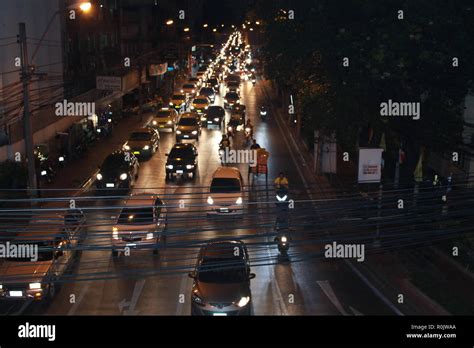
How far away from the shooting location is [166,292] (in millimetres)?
17125

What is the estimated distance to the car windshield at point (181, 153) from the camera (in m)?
31.6

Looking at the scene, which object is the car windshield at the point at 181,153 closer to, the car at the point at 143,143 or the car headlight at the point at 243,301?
the car at the point at 143,143

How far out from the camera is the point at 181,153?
3178cm

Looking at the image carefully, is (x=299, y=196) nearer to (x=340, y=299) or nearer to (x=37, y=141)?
(x=340, y=299)

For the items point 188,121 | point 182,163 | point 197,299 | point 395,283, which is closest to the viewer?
point 197,299

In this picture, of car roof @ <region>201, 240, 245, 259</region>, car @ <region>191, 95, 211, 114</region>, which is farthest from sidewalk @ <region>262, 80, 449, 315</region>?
car @ <region>191, 95, 211, 114</region>

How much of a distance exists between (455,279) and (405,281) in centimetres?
128

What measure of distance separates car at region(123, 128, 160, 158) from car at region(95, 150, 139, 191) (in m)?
5.09

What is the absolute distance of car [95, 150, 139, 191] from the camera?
28.6 metres

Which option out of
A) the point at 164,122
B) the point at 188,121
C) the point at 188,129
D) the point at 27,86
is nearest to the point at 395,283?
the point at 27,86

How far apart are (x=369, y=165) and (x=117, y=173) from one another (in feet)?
41.0

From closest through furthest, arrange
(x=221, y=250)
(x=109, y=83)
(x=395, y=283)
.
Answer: (x=221, y=250)
(x=395, y=283)
(x=109, y=83)

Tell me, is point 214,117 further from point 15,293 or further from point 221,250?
point 15,293

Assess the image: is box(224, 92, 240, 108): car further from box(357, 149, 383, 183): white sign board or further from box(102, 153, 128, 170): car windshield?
box(357, 149, 383, 183): white sign board
